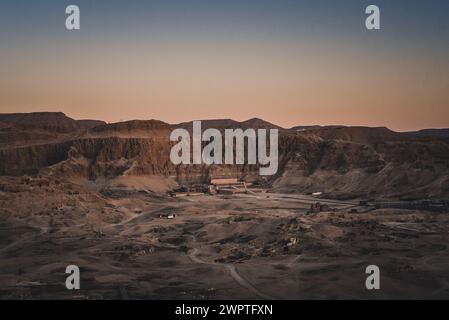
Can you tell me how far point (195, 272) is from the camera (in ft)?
132

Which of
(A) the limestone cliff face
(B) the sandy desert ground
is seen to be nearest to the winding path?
(B) the sandy desert ground

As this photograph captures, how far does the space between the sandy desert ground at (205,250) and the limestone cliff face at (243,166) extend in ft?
63.2

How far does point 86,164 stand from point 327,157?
4596cm

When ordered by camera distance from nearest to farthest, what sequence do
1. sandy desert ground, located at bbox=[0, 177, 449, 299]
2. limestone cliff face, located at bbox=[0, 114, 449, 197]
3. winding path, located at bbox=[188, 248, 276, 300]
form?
winding path, located at bbox=[188, 248, 276, 300] → sandy desert ground, located at bbox=[0, 177, 449, 299] → limestone cliff face, located at bbox=[0, 114, 449, 197]

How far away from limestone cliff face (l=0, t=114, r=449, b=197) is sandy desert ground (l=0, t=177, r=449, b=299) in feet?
A: 63.2

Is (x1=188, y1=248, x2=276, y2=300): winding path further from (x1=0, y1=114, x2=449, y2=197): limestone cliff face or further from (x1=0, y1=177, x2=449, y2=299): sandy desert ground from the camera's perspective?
(x1=0, y1=114, x2=449, y2=197): limestone cliff face

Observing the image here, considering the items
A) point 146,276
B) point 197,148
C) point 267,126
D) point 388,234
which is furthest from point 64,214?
point 267,126

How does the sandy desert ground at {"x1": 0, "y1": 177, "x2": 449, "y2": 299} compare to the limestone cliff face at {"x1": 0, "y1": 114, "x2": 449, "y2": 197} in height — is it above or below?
below

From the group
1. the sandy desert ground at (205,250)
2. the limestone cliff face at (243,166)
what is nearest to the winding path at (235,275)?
the sandy desert ground at (205,250)

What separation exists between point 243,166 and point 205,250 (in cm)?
7265

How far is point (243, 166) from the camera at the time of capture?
121312mm

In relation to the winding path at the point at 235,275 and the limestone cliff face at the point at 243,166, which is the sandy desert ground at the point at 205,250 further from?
the limestone cliff face at the point at 243,166

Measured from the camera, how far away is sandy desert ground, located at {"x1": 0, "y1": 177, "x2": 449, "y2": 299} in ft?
116

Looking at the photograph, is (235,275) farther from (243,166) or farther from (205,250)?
(243,166)
